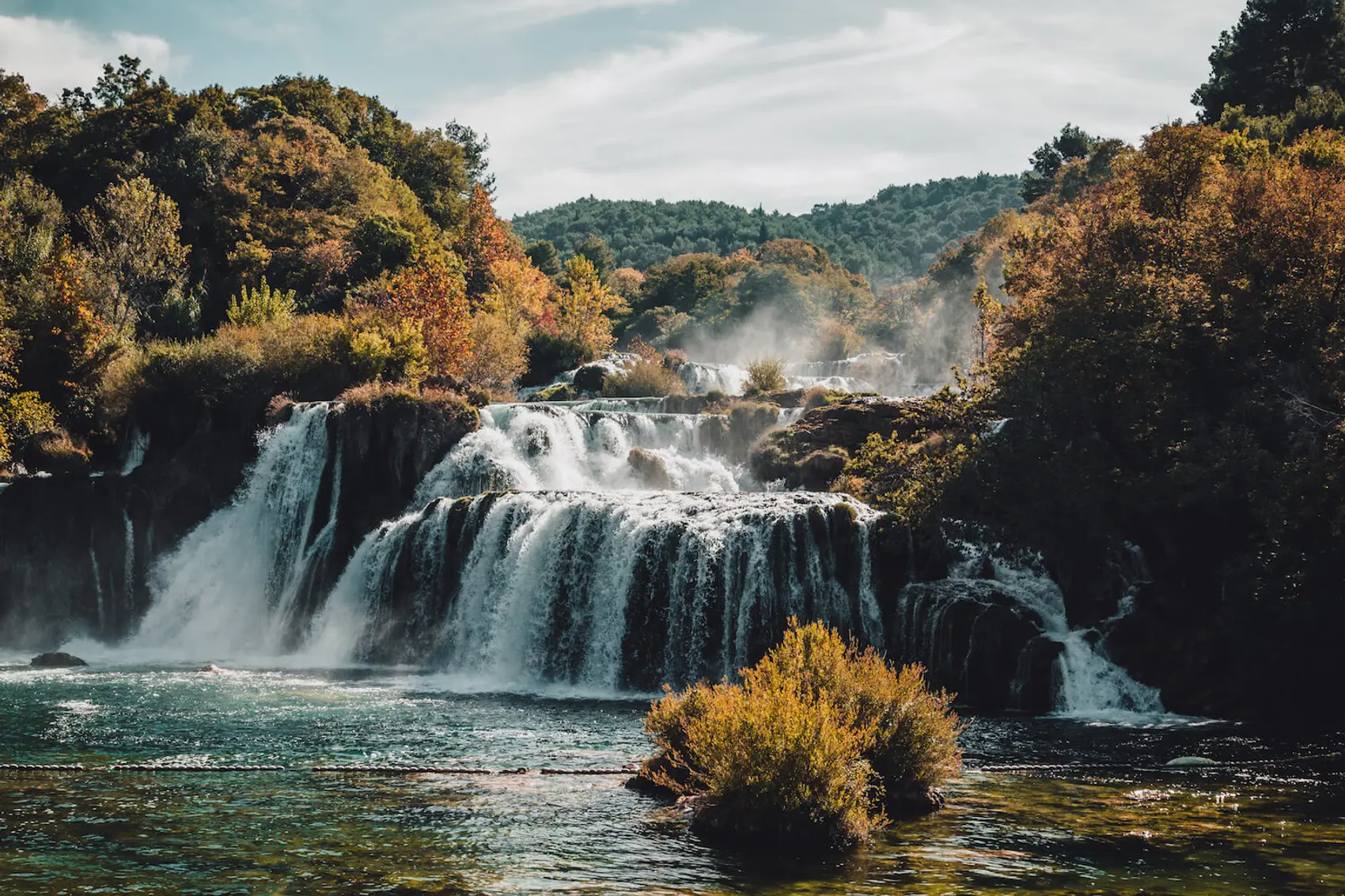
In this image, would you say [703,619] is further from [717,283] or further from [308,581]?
[717,283]

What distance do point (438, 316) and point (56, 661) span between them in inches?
933

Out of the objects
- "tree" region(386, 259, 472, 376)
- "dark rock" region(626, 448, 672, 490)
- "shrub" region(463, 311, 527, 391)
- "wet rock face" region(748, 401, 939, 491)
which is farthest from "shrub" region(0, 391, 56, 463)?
"wet rock face" region(748, 401, 939, 491)

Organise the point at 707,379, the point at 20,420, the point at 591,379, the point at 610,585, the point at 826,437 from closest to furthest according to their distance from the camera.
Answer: the point at 610,585 < the point at 826,437 < the point at 20,420 < the point at 591,379 < the point at 707,379

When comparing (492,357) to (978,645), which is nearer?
(978,645)

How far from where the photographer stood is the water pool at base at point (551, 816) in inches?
498

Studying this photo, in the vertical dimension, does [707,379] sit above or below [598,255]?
below

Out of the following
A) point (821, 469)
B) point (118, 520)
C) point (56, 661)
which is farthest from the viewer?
point (118, 520)

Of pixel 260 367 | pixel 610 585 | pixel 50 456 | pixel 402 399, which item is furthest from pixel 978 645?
pixel 50 456

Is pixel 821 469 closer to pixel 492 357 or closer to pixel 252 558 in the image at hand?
pixel 252 558

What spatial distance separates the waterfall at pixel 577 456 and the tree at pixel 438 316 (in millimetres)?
10095

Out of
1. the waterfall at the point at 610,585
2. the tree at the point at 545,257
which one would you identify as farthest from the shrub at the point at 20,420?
the tree at the point at 545,257

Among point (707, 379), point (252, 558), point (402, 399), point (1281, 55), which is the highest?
point (1281, 55)

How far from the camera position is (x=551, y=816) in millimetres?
15703

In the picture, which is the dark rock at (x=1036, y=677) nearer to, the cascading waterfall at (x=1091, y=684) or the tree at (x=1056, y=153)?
the cascading waterfall at (x=1091, y=684)
